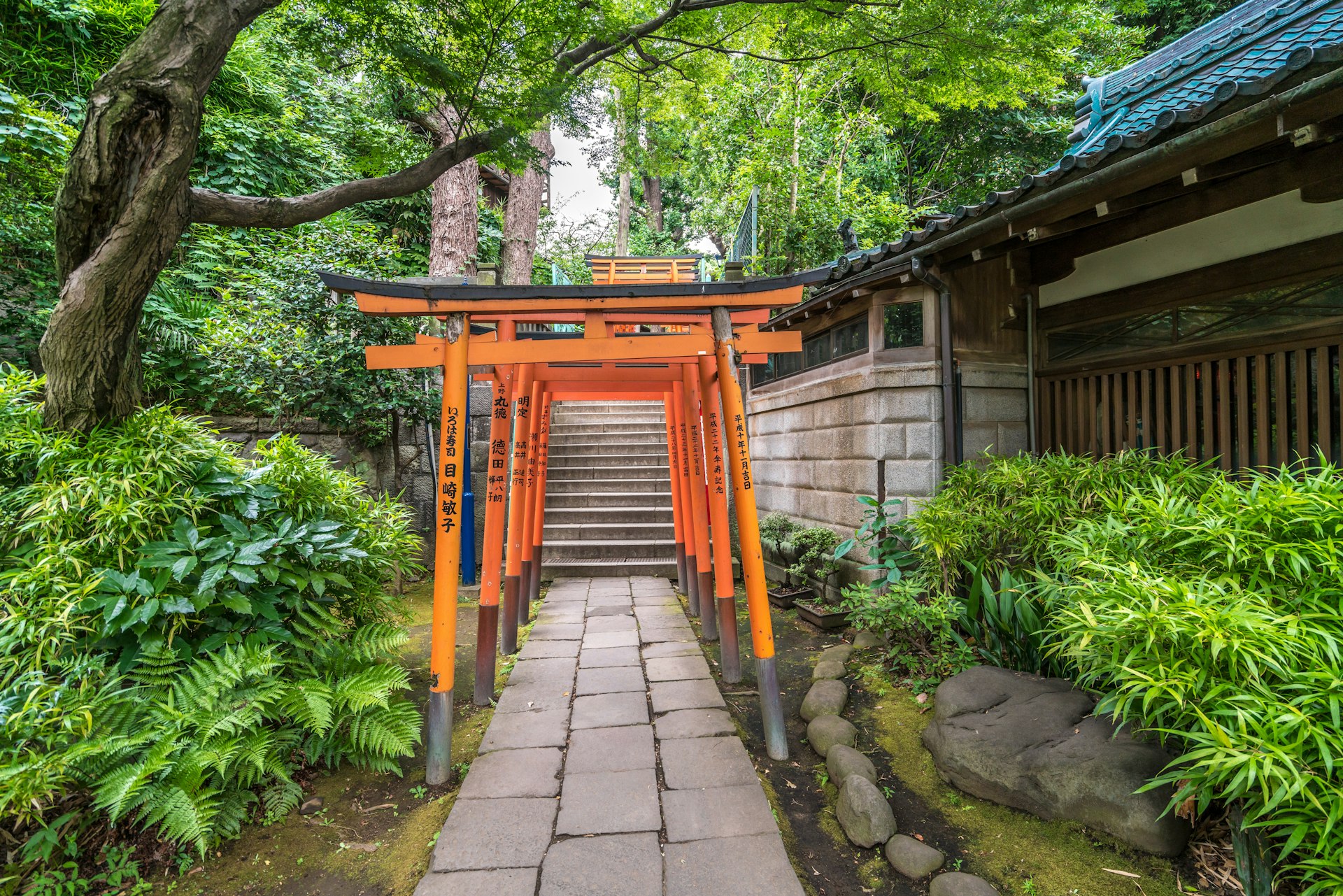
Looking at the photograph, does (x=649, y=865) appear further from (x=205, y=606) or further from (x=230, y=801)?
(x=205, y=606)

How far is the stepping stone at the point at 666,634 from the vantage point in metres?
5.00

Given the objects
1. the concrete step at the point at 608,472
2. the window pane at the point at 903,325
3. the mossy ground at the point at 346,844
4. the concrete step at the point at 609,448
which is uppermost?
the window pane at the point at 903,325

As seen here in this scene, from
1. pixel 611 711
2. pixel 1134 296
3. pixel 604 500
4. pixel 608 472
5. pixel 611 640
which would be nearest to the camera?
pixel 611 711

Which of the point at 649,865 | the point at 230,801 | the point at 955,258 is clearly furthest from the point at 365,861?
the point at 955,258

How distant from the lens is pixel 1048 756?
250 centimetres

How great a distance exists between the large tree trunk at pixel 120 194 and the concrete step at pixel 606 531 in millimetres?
4866

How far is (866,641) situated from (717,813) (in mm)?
2241

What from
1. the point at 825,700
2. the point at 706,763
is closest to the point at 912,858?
the point at 706,763

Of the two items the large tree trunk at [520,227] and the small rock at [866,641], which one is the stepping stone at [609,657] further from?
the large tree trunk at [520,227]

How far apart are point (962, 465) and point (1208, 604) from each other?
262 cm

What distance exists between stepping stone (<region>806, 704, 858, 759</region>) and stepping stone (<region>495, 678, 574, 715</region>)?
5.28 ft

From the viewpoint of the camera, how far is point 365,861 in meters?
2.44

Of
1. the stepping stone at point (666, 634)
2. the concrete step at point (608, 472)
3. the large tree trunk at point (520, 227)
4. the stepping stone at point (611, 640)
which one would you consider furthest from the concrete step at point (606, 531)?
the large tree trunk at point (520, 227)

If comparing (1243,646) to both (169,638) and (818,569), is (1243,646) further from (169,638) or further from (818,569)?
(169,638)
